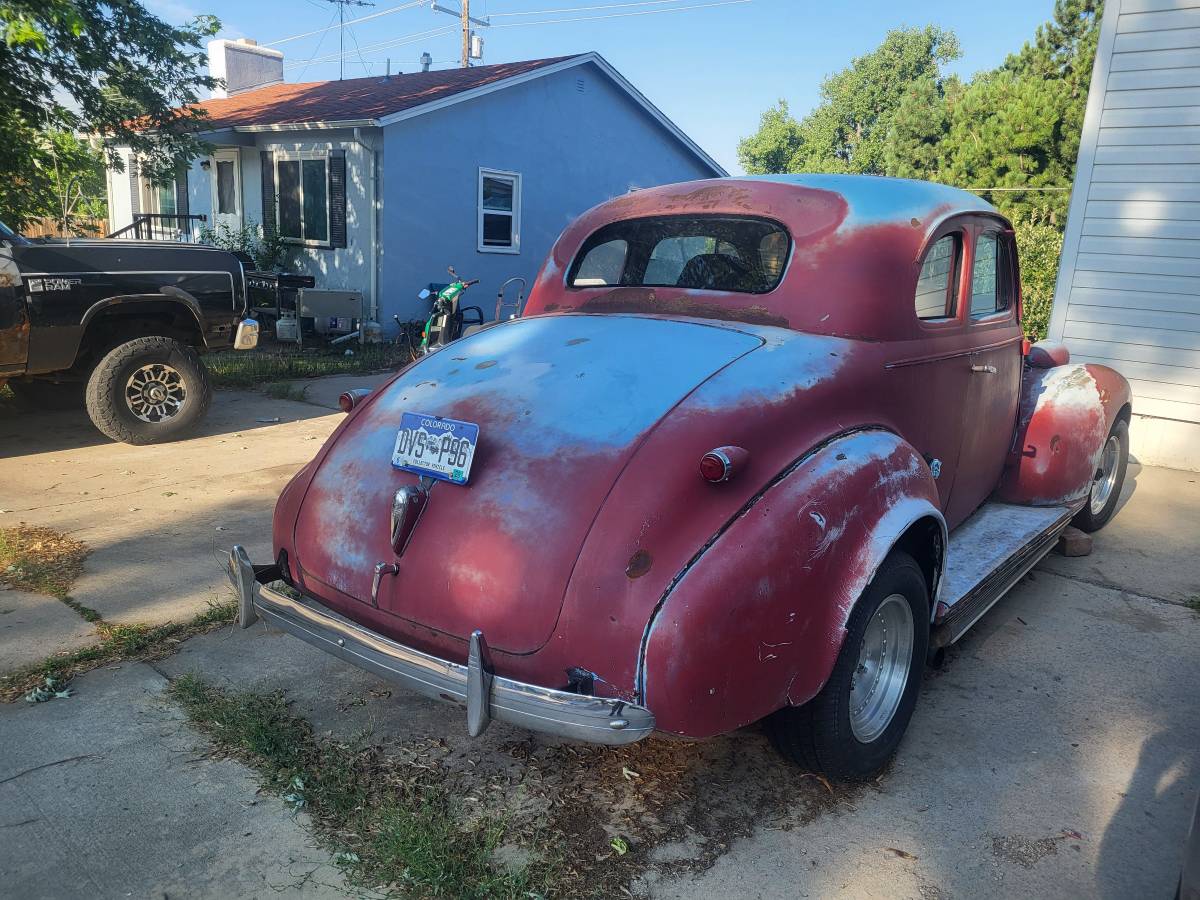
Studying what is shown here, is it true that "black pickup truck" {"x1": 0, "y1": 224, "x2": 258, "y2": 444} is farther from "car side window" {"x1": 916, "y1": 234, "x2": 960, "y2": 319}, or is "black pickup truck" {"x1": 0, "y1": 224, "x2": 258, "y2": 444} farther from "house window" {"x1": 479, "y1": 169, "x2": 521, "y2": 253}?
"house window" {"x1": 479, "y1": 169, "x2": 521, "y2": 253}

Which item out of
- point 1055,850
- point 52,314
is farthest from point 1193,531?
point 52,314

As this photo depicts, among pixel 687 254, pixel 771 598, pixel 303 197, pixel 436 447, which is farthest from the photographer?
pixel 303 197

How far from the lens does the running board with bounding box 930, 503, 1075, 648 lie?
10.5 feet

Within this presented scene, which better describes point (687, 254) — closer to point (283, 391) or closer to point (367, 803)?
point (367, 803)

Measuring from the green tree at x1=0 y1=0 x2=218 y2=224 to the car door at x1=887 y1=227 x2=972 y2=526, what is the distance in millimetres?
7947

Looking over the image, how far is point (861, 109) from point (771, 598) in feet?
171

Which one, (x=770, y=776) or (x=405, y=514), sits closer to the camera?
(x=405, y=514)

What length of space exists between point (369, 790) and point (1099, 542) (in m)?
4.82

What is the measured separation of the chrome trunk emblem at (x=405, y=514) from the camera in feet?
8.50

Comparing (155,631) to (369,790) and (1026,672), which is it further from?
(1026,672)

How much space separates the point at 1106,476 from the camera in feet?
18.2

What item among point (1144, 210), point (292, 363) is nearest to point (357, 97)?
point (292, 363)

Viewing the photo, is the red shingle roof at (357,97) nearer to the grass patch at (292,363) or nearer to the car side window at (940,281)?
the grass patch at (292,363)

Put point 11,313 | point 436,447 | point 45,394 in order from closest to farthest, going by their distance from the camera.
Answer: point 436,447, point 11,313, point 45,394
